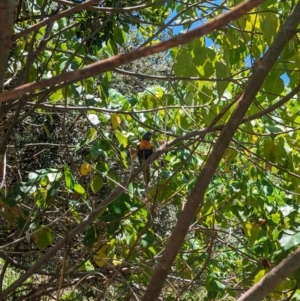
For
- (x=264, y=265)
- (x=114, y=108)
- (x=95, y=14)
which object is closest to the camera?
(x=264, y=265)

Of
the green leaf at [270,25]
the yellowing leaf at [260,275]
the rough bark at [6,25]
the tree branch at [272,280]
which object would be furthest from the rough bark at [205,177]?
the yellowing leaf at [260,275]

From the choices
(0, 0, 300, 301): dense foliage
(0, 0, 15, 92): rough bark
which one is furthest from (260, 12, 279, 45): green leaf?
(0, 0, 15, 92): rough bark

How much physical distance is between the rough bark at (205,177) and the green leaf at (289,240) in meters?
0.56

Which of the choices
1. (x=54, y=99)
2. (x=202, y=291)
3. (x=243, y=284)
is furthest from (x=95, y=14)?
(x=202, y=291)

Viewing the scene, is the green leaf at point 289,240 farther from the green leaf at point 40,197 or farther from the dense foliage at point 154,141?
the green leaf at point 40,197

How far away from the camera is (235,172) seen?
2.88 meters

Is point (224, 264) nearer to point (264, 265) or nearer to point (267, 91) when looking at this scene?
point (264, 265)

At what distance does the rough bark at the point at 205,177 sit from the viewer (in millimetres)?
985

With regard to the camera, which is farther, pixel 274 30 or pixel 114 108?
pixel 114 108

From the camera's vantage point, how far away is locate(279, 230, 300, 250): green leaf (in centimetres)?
146

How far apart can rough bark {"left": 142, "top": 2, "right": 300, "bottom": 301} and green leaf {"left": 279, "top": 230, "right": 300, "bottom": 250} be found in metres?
0.56

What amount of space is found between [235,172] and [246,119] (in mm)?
1544

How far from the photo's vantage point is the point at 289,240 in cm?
148

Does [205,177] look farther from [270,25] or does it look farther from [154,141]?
[154,141]
